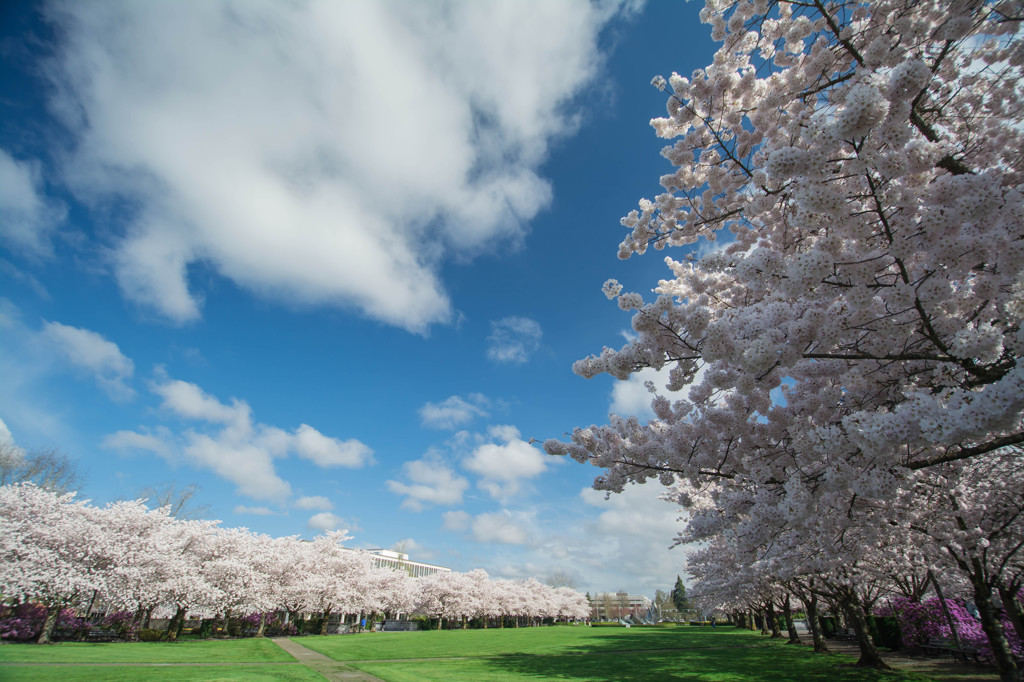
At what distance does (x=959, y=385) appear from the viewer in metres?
4.48

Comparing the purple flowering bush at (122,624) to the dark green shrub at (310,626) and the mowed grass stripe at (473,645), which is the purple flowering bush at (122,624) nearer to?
the mowed grass stripe at (473,645)

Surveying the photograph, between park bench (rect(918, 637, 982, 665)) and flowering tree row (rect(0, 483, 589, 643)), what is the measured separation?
112 feet

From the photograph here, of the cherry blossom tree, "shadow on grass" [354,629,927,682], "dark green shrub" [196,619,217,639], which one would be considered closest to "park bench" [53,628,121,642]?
the cherry blossom tree

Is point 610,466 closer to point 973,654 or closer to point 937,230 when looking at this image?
point 937,230

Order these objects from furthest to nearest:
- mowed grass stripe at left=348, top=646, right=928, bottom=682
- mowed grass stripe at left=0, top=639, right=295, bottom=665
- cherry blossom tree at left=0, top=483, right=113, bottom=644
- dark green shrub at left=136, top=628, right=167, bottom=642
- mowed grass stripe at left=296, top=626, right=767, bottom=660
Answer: dark green shrub at left=136, top=628, right=167, bottom=642 → mowed grass stripe at left=296, top=626, right=767, bottom=660 → cherry blossom tree at left=0, top=483, right=113, bottom=644 → mowed grass stripe at left=0, top=639, right=295, bottom=665 → mowed grass stripe at left=348, top=646, right=928, bottom=682

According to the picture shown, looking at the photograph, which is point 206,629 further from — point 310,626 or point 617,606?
point 617,606

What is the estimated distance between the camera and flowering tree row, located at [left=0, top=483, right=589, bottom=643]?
18.9m

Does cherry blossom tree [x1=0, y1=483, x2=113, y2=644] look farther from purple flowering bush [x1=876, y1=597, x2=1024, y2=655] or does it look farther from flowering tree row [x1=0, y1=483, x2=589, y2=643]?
purple flowering bush [x1=876, y1=597, x2=1024, y2=655]

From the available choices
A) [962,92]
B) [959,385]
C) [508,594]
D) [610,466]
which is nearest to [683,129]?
[962,92]

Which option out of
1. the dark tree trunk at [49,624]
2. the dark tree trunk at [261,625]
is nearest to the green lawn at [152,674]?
the dark tree trunk at [49,624]

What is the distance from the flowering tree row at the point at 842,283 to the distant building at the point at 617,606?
526 ft

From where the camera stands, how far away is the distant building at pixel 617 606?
146250 mm

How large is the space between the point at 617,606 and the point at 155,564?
544 ft

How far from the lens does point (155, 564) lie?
73.9 feet
